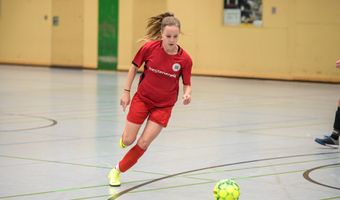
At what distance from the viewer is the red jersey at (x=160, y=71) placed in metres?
8.31

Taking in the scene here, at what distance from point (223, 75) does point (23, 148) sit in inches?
660

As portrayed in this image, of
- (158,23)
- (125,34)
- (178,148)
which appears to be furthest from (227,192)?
(125,34)

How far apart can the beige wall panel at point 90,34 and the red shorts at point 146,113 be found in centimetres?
2193

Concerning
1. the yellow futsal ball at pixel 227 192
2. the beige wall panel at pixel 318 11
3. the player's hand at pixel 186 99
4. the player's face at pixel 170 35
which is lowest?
the yellow futsal ball at pixel 227 192

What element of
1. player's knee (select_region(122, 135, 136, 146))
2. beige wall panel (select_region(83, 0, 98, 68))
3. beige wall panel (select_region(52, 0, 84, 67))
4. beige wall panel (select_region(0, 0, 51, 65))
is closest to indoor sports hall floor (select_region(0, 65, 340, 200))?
player's knee (select_region(122, 135, 136, 146))

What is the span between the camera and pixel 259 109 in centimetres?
1666

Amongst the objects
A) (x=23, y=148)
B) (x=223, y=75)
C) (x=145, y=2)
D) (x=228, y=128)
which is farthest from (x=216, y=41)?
(x=23, y=148)

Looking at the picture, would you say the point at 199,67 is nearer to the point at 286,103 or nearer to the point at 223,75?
the point at 223,75

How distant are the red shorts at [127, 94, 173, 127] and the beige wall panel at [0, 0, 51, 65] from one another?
2361 cm

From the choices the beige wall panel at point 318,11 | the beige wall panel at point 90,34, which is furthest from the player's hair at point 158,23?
the beige wall panel at point 90,34

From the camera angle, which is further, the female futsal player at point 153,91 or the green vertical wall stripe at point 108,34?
the green vertical wall stripe at point 108,34

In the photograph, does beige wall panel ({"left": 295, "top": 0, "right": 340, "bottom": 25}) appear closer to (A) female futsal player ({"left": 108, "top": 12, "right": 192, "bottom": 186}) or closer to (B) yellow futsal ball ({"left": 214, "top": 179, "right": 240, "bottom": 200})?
(A) female futsal player ({"left": 108, "top": 12, "right": 192, "bottom": 186})

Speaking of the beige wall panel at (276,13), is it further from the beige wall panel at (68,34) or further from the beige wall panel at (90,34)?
the beige wall panel at (68,34)

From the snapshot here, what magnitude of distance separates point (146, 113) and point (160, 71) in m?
0.48
